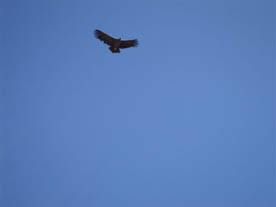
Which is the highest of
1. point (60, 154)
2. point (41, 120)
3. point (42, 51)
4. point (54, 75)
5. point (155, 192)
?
point (42, 51)

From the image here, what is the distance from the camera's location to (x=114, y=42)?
1.89 meters

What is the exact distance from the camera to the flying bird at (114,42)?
1.87 metres

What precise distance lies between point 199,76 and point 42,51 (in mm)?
1090

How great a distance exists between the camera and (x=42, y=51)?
2.00m

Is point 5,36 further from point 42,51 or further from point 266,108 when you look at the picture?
point 266,108

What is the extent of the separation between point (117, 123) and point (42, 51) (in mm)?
708

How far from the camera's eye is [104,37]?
6.15ft

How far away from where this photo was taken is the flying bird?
1869 millimetres

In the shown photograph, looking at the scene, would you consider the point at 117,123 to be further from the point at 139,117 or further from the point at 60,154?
the point at 60,154

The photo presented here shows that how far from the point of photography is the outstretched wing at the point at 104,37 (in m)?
1.86

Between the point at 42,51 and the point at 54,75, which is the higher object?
the point at 42,51

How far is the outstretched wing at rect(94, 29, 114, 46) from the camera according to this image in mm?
1861

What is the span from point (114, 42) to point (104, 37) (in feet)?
0.23

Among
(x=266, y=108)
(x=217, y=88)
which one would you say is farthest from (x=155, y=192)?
(x=266, y=108)
